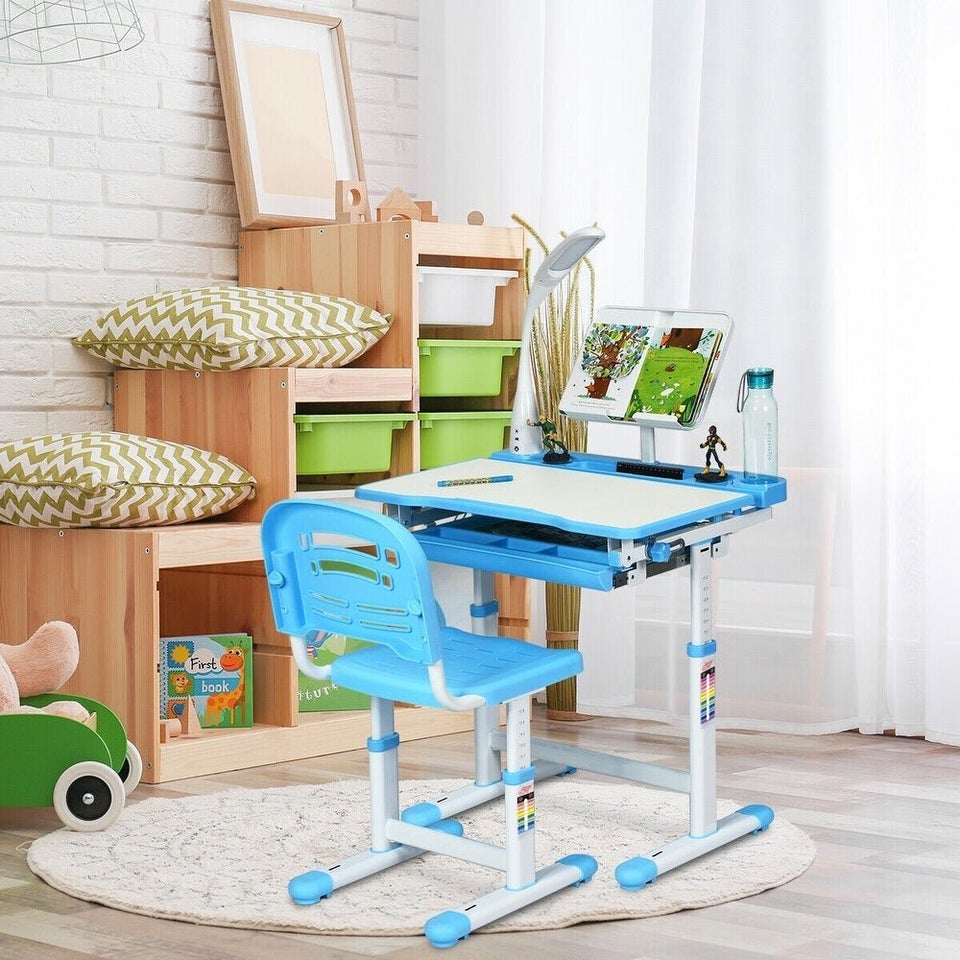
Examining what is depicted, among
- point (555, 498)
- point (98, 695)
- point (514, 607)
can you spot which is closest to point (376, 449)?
point (514, 607)

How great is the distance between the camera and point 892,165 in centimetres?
335

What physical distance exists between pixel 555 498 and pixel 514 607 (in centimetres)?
123

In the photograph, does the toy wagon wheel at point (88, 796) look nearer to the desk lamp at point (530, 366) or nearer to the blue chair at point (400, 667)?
the blue chair at point (400, 667)

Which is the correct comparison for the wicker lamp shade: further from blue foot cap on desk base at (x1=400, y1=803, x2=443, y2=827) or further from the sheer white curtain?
blue foot cap on desk base at (x1=400, y1=803, x2=443, y2=827)

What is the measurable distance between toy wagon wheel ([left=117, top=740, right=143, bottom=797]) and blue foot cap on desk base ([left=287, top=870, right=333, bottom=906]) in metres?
Answer: 0.63

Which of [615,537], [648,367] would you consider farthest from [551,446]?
[615,537]

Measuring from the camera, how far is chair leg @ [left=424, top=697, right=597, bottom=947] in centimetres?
218

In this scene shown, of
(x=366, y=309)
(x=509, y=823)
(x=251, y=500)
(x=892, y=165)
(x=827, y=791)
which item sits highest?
(x=892, y=165)

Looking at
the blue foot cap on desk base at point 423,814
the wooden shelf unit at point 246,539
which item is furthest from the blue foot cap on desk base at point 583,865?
the wooden shelf unit at point 246,539

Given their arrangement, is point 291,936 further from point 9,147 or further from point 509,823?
point 9,147

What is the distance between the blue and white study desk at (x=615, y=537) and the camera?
7.78 ft

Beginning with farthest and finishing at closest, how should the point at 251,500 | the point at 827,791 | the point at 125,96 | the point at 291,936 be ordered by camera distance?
the point at 125,96
the point at 251,500
the point at 827,791
the point at 291,936

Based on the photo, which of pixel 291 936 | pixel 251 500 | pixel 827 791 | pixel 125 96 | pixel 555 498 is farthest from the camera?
pixel 125 96

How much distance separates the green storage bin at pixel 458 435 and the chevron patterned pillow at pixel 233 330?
25 centimetres
